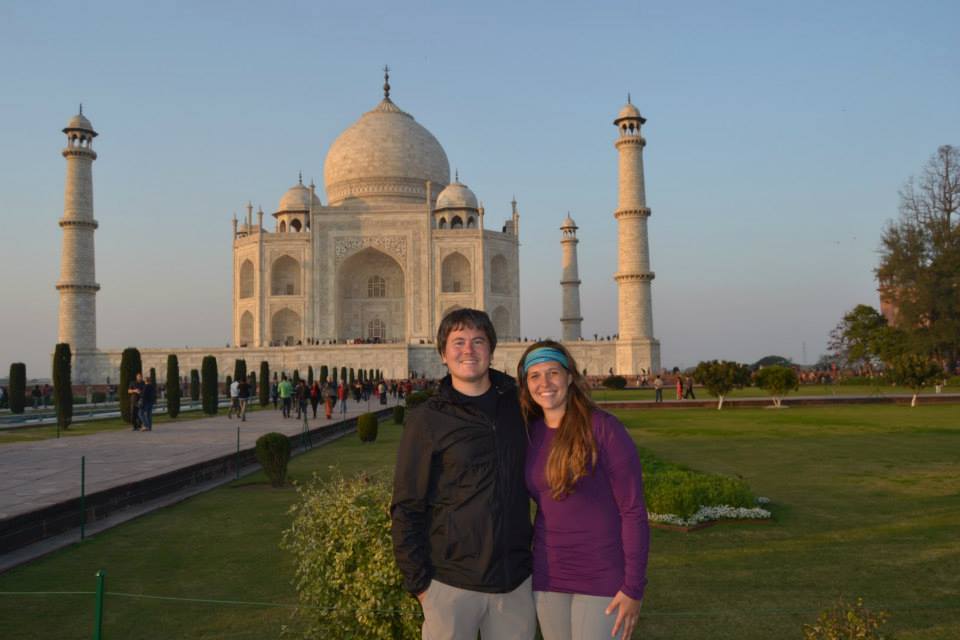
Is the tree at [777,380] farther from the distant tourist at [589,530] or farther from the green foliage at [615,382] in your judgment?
the distant tourist at [589,530]

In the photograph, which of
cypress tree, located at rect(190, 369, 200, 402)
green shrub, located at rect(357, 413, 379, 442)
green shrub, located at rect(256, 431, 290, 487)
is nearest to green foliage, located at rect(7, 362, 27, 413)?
cypress tree, located at rect(190, 369, 200, 402)

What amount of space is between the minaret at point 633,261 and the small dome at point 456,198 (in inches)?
335

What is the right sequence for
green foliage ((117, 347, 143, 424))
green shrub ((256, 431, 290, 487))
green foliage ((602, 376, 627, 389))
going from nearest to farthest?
1. green shrub ((256, 431, 290, 487))
2. green foliage ((117, 347, 143, 424))
3. green foliage ((602, 376, 627, 389))

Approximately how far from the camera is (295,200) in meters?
39.8

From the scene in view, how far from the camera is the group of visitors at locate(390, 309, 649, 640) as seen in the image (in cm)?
225

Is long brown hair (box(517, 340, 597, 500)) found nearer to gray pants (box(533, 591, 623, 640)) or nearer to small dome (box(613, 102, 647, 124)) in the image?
gray pants (box(533, 591, 623, 640))

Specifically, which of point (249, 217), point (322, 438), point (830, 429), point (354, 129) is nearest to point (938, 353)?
point (830, 429)

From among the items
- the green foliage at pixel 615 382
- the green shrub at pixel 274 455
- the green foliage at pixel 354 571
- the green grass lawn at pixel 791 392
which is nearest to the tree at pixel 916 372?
the green grass lawn at pixel 791 392

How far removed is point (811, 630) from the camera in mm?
2525

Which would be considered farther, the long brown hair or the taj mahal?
the taj mahal

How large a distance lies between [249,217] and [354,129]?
697 centimetres

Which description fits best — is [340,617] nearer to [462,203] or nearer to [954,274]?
[954,274]

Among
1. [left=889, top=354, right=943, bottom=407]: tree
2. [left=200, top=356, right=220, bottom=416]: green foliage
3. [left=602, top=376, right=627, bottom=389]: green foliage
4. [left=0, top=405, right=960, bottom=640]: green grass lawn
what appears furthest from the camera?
[left=602, top=376, right=627, bottom=389]: green foliage

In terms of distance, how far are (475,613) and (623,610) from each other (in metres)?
0.41
